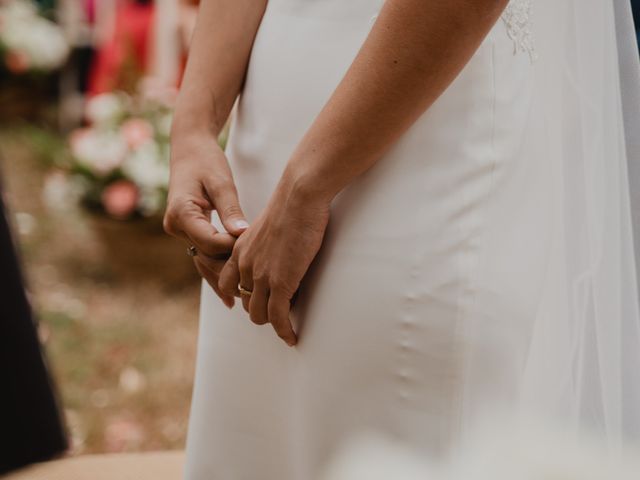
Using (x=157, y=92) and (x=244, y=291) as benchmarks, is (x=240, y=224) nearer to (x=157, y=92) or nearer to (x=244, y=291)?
(x=244, y=291)

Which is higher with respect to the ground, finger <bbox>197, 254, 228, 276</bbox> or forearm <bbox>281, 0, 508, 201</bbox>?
forearm <bbox>281, 0, 508, 201</bbox>

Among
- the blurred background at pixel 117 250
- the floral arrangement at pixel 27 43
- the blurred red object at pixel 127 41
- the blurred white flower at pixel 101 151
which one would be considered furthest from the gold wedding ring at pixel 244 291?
the floral arrangement at pixel 27 43

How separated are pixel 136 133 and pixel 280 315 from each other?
288 cm

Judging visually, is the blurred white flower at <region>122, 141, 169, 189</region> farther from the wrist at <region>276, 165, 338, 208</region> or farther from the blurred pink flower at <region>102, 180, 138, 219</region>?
the wrist at <region>276, 165, 338, 208</region>

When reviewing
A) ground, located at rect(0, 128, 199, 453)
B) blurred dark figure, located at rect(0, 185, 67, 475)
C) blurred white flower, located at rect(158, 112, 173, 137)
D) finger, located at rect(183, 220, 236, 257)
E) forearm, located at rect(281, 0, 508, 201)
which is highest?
forearm, located at rect(281, 0, 508, 201)

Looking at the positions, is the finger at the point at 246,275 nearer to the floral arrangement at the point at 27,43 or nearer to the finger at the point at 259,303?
the finger at the point at 259,303

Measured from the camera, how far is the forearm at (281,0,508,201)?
748 mm

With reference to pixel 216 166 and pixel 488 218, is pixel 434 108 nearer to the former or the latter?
pixel 488 218

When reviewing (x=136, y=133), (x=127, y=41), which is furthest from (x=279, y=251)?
(x=127, y=41)

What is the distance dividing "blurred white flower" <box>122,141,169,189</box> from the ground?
200 mm

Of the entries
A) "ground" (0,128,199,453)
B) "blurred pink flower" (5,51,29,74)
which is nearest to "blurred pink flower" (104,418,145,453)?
"ground" (0,128,199,453)

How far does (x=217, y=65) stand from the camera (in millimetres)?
1028

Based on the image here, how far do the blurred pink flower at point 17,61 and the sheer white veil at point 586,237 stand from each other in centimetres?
509

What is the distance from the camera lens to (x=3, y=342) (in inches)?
39.6
